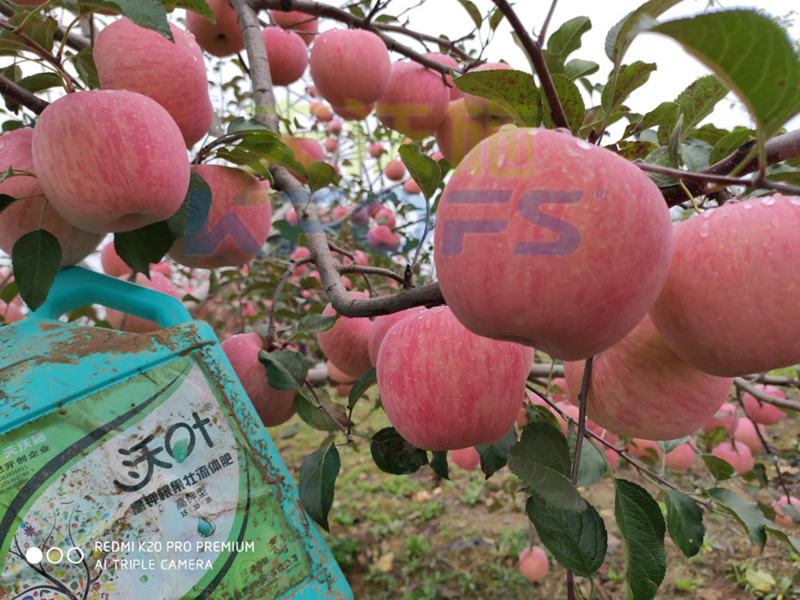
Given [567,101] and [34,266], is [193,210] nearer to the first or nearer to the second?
[34,266]

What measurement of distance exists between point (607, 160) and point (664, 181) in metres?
0.17

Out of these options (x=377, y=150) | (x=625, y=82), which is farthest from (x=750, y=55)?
(x=377, y=150)

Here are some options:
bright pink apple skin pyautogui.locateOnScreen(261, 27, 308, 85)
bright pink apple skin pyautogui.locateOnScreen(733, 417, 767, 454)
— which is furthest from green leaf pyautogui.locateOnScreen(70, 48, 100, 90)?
bright pink apple skin pyautogui.locateOnScreen(733, 417, 767, 454)

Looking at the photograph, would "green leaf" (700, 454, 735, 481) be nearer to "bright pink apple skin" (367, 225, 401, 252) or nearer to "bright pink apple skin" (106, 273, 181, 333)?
"bright pink apple skin" (106, 273, 181, 333)

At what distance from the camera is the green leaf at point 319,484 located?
2.57 ft

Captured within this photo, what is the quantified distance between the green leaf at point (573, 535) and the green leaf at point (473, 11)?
4.22 feet

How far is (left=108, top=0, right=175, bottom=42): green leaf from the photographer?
49cm

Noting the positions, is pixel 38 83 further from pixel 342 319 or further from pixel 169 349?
pixel 342 319

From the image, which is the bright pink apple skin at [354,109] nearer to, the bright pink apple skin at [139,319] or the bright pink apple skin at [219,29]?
the bright pink apple skin at [219,29]

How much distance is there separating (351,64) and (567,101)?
98cm

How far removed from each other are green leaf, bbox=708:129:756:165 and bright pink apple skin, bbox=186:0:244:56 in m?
1.26

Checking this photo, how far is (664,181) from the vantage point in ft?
1.73

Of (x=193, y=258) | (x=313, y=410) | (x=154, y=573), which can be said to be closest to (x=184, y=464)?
(x=154, y=573)

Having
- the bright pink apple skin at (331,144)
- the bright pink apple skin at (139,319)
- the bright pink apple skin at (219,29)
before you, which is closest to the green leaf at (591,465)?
the bright pink apple skin at (139,319)
